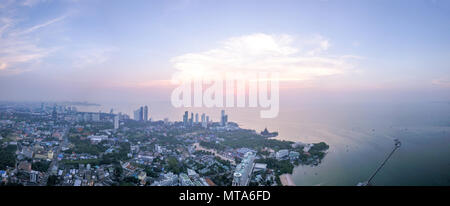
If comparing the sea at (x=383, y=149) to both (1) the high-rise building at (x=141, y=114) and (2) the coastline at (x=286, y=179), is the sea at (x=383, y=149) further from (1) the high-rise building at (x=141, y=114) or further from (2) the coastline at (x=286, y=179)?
(1) the high-rise building at (x=141, y=114)

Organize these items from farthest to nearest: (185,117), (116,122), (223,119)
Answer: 1. (185,117)
2. (223,119)
3. (116,122)

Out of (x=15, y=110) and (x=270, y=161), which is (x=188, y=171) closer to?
(x=270, y=161)

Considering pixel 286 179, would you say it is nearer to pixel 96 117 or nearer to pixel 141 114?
pixel 141 114

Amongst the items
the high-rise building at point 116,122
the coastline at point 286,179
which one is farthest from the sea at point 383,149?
the high-rise building at point 116,122

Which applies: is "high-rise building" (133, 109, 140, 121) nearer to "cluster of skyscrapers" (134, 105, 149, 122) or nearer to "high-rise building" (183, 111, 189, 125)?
"cluster of skyscrapers" (134, 105, 149, 122)

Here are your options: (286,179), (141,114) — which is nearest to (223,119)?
(141,114)

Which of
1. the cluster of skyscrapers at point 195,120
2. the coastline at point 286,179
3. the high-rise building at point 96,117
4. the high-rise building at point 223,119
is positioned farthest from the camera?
the cluster of skyscrapers at point 195,120
